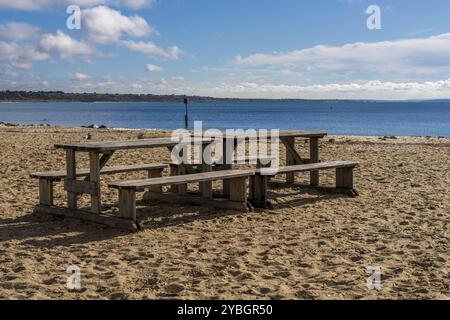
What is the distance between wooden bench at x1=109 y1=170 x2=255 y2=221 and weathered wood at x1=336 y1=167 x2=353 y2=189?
1.76 meters

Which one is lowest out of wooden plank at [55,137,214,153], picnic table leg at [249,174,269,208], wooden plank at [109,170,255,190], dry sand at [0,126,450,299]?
dry sand at [0,126,450,299]

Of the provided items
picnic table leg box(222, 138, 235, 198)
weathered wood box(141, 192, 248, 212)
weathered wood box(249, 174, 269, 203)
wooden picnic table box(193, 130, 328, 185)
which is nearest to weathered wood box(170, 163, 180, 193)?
weathered wood box(141, 192, 248, 212)

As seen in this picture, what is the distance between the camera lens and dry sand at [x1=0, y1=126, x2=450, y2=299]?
174 inches

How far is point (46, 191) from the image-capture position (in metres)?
7.29

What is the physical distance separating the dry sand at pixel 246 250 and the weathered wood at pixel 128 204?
0.24m

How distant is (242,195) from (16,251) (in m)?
3.01

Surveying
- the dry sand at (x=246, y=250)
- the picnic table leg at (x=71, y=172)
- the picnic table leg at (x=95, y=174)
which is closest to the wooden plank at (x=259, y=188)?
the dry sand at (x=246, y=250)

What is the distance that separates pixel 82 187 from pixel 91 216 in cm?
37

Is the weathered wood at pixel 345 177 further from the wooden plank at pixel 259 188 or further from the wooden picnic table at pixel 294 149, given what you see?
the wooden plank at pixel 259 188

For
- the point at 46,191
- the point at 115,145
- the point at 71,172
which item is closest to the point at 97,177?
the point at 115,145

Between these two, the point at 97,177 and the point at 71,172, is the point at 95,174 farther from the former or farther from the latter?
the point at 71,172

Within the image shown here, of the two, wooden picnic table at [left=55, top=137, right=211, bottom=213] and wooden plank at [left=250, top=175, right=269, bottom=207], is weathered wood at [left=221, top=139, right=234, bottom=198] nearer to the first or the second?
wooden plank at [left=250, top=175, right=269, bottom=207]

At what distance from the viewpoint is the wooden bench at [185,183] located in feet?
21.0
